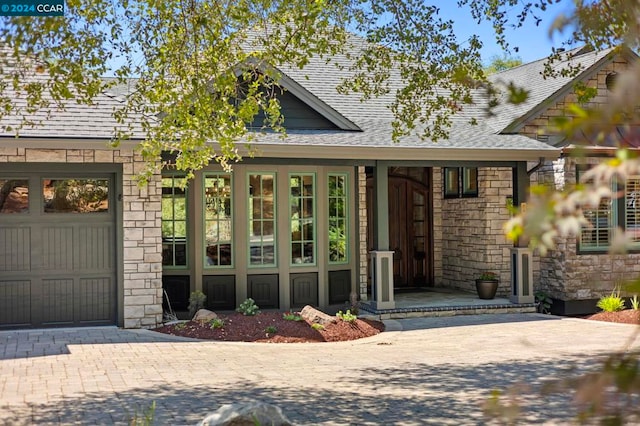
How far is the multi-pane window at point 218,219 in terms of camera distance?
44.3 feet

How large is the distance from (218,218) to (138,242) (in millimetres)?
1866

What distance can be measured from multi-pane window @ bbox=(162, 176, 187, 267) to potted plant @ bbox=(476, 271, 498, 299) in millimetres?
5719

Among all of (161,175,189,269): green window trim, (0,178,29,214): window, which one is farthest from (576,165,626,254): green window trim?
(0,178,29,214): window

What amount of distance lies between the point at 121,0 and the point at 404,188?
1022 centimetres

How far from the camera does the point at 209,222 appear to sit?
13516 mm

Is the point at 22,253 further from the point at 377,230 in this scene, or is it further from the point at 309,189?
the point at 377,230

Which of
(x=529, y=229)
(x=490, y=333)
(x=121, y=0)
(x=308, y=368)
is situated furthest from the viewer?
(x=490, y=333)

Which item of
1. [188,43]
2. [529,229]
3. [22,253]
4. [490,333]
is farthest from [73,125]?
[529,229]

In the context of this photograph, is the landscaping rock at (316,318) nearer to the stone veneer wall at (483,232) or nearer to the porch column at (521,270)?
the porch column at (521,270)

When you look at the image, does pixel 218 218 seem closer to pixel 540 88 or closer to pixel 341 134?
pixel 341 134

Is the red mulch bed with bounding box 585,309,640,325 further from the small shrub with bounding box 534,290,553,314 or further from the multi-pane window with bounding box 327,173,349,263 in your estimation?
the multi-pane window with bounding box 327,173,349,263

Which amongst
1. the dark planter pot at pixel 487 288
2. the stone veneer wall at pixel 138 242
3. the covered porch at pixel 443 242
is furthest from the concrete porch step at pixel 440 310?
the stone veneer wall at pixel 138 242

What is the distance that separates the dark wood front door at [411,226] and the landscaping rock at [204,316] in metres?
5.77

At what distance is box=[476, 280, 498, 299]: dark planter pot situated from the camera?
1479 cm
